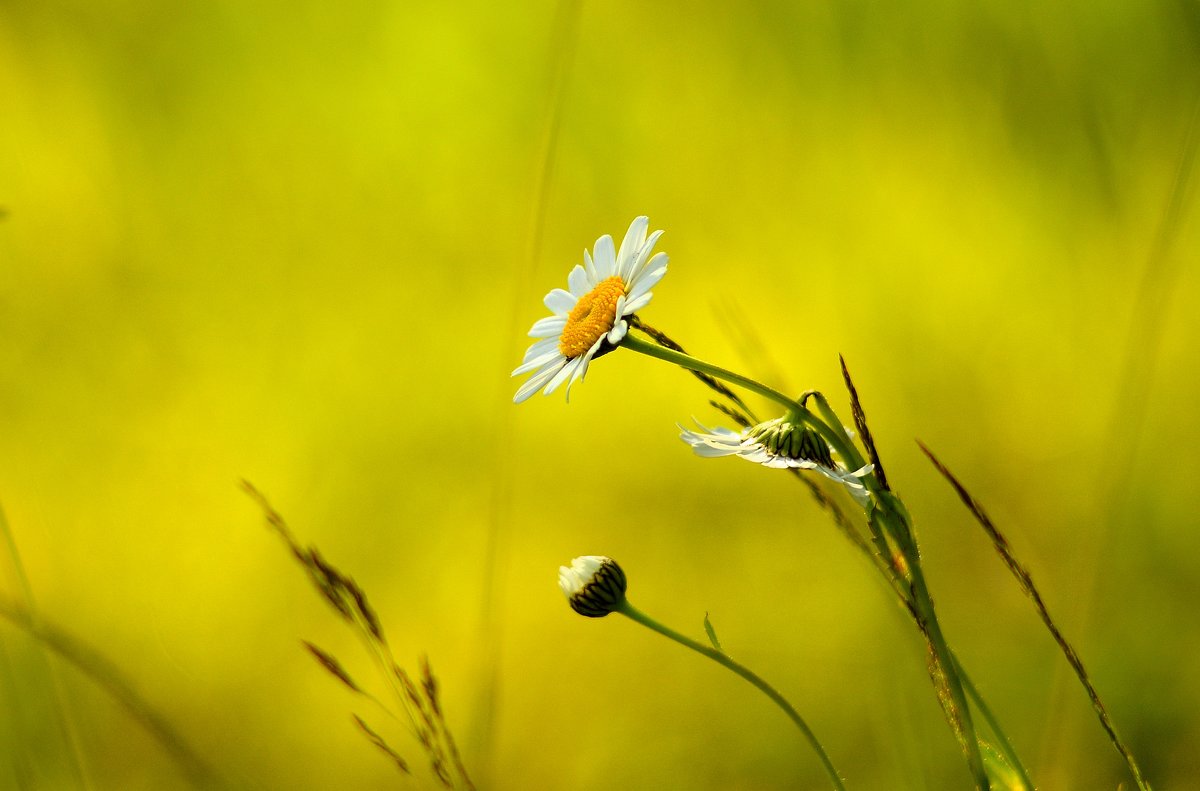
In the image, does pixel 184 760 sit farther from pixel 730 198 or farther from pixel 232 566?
pixel 730 198

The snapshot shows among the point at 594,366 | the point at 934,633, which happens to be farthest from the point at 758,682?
the point at 594,366

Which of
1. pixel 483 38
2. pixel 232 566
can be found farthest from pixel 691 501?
pixel 483 38

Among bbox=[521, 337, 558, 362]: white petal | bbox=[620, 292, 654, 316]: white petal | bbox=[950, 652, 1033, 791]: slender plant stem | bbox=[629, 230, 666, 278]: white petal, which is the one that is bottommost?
bbox=[950, 652, 1033, 791]: slender plant stem

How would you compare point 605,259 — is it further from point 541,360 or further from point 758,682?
point 758,682

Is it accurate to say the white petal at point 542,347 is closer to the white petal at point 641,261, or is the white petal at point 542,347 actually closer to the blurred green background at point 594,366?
the white petal at point 641,261

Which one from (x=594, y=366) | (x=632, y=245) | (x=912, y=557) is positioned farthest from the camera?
(x=594, y=366)

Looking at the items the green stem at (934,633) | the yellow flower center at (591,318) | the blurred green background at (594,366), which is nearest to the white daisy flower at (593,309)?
the yellow flower center at (591,318)

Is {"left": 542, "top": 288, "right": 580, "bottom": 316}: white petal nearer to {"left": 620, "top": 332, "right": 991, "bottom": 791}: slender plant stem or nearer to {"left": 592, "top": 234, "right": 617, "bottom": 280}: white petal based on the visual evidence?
{"left": 592, "top": 234, "right": 617, "bottom": 280}: white petal

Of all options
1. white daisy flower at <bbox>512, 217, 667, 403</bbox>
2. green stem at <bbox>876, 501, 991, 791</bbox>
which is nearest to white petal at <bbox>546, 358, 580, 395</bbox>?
white daisy flower at <bbox>512, 217, 667, 403</bbox>

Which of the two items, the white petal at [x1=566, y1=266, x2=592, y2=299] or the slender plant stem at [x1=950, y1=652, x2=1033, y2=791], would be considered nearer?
the slender plant stem at [x1=950, y1=652, x2=1033, y2=791]
